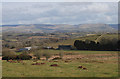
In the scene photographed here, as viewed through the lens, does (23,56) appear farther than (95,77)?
Yes

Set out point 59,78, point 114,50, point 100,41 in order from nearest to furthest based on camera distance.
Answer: point 59,78, point 114,50, point 100,41

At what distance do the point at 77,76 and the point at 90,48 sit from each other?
56370 millimetres

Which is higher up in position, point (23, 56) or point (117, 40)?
point (117, 40)

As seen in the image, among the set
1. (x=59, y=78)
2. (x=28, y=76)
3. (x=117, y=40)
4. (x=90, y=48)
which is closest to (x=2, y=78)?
(x=28, y=76)

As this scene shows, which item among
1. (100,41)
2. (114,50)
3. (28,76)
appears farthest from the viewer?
(100,41)

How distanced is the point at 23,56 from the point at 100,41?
1076 inches

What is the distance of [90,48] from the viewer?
7375cm

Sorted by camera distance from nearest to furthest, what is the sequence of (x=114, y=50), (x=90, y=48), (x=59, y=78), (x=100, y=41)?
(x=59, y=78)
(x=114, y=50)
(x=100, y=41)
(x=90, y=48)

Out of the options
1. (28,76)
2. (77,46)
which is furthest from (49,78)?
(77,46)

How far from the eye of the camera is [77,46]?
84188mm

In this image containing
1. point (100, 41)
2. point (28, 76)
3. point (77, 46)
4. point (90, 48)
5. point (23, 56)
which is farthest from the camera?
point (77, 46)

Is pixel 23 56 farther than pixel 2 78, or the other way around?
pixel 23 56

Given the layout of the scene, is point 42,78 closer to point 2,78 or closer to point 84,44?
point 2,78

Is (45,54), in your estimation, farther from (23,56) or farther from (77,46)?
(77,46)
